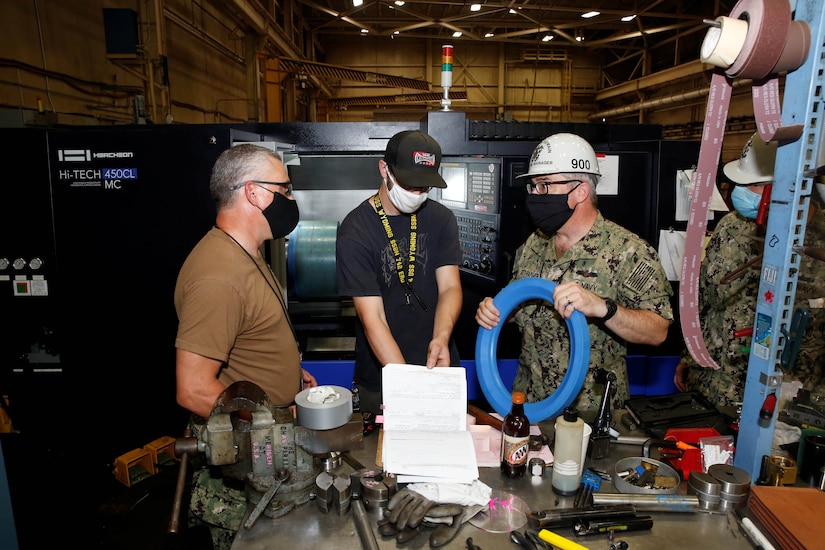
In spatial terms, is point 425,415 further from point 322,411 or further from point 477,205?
point 477,205

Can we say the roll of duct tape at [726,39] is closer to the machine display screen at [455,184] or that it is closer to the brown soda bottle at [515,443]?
the brown soda bottle at [515,443]

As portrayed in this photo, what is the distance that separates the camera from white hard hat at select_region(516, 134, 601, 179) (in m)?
1.86

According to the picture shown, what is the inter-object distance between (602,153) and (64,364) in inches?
137

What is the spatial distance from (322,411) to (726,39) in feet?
4.18

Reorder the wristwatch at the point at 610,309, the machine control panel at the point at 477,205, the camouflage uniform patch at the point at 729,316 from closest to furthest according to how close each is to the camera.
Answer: the wristwatch at the point at 610,309
the camouflage uniform patch at the point at 729,316
the machine control panel at the point at 477,205

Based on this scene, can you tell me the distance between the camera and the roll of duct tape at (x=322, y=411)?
1245 mm

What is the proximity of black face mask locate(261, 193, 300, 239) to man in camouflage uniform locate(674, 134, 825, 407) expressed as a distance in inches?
72.4

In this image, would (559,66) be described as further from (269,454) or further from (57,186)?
(269,454)

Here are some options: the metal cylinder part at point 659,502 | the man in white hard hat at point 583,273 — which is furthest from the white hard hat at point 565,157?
the metal cylinder part at point 659,502

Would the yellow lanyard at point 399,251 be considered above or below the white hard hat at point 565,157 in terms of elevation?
below

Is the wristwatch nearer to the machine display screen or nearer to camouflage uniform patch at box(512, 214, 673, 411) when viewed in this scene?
camouflage uniform patch at box(512, 214, 673, 411)

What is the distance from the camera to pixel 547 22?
9445 mm

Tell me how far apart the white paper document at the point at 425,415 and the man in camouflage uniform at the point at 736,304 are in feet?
4.60

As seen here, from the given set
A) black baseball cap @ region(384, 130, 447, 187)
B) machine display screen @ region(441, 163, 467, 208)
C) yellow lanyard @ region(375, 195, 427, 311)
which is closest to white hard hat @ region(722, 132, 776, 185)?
black baseball cap @ region(384, 130, 447, 187)
